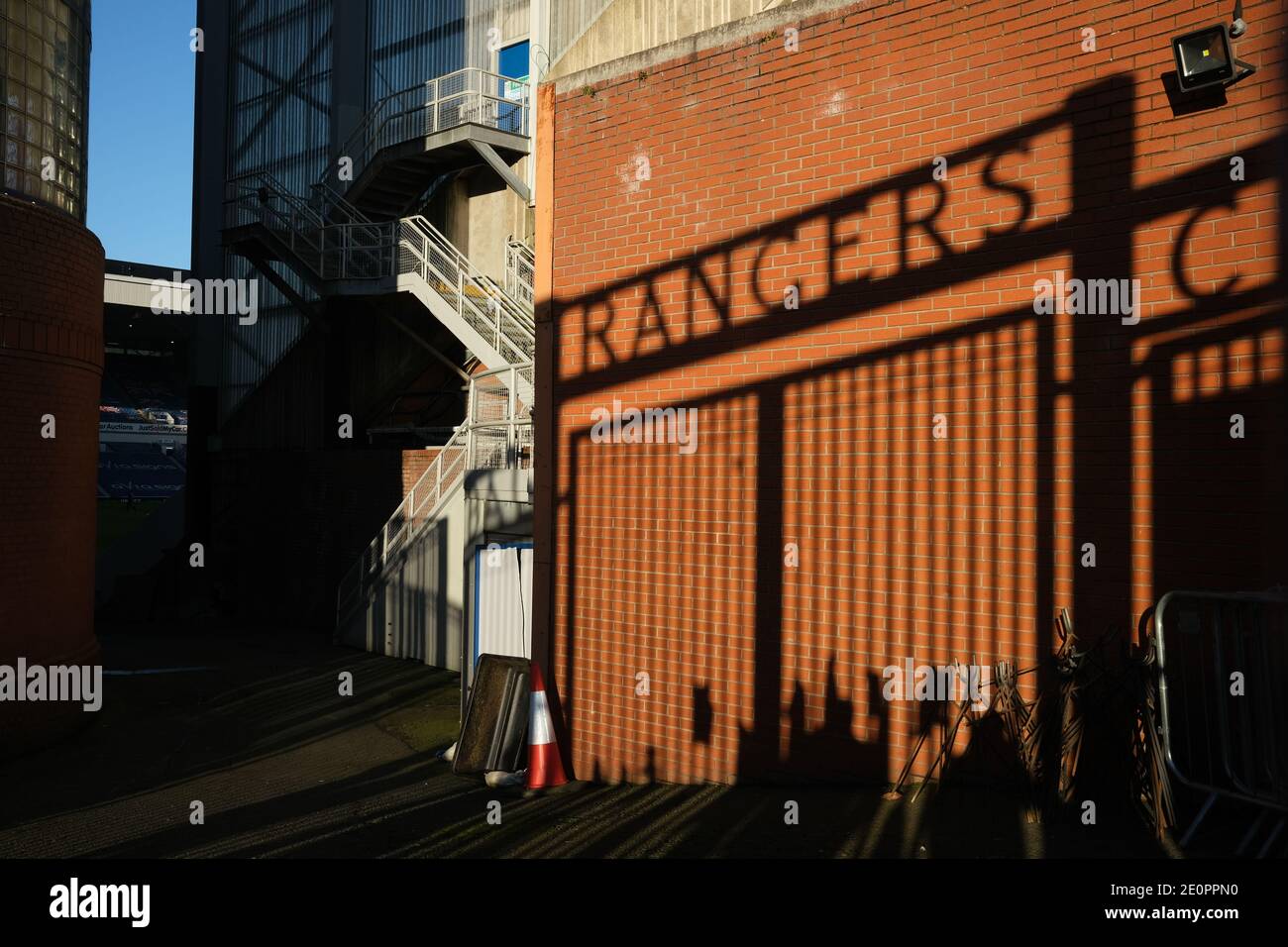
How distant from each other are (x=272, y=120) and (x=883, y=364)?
25507 mm

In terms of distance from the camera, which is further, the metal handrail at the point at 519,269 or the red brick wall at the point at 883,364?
the metal handrail at the point at 519,269

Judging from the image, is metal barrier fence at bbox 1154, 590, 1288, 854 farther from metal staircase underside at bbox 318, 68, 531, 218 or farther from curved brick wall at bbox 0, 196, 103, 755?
metal staircase underside at bbox 318, 68, 531, 218

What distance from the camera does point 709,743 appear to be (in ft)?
24.0

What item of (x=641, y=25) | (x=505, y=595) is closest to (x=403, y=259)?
(x=641, y=25)

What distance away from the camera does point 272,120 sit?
88.5ft

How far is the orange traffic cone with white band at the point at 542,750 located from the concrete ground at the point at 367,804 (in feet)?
0.76

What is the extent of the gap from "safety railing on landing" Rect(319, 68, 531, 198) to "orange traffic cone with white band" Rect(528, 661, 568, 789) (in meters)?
13.3

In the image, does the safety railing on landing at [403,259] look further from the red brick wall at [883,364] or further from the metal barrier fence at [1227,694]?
→ the metal barrier fence at [1227,694]

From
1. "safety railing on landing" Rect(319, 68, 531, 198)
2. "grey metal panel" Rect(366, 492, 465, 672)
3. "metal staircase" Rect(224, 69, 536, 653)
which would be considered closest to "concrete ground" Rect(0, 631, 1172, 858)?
"grey metal panel" Rect(366, 492, 465, 672)

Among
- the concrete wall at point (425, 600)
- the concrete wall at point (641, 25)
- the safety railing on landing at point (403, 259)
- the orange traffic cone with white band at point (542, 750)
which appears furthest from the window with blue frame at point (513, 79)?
the orange traffic cone with white band at point (542, 750)

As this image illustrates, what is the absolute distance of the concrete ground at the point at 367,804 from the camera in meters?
5.72

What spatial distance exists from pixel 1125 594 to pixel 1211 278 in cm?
189

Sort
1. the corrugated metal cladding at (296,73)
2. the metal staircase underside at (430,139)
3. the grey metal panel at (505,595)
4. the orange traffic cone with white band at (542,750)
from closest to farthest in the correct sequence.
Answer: the orange traffic cone with white band at (542,750)
the grey metal panel at (505,595)
the metal staircase underside at (430,139)
the corrugated metal cladding at (296,73)

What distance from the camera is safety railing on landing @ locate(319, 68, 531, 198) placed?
19.2 meters
